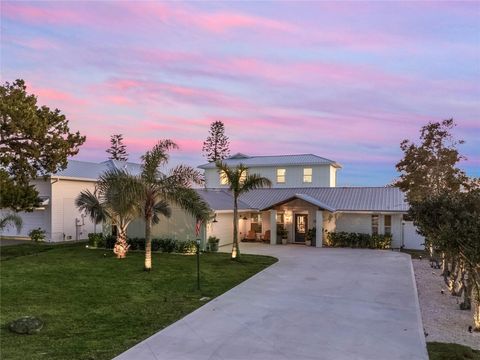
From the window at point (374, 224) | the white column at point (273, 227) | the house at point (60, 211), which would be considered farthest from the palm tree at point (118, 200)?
the window at point (374, 224)

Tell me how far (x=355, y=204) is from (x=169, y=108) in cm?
1461

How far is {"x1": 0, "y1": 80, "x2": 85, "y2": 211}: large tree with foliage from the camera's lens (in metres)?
16.9

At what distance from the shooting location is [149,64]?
18344 millimetres

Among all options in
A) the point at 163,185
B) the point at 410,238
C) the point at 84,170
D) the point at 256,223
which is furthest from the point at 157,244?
the point at 410,238

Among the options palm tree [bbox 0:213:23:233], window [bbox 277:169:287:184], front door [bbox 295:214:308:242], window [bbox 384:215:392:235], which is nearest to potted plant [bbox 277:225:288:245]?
front door [bbox 295:214:308:242]

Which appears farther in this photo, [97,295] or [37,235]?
[37,235]

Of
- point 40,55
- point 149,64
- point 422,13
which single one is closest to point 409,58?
point 422,13

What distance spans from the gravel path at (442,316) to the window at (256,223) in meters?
15.5

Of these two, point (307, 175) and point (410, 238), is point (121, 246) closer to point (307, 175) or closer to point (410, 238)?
point (410, 238)

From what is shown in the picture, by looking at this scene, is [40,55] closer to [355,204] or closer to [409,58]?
[409,58]

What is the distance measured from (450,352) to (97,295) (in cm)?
954

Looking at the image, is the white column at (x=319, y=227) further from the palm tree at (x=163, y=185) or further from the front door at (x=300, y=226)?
the palm tree at (x=163, y=185)

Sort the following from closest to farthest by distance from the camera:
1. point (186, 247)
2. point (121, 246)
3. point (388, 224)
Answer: point (121, 246) → point (186, 247) → point (388, 224)

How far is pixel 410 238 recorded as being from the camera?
28.1 meters
